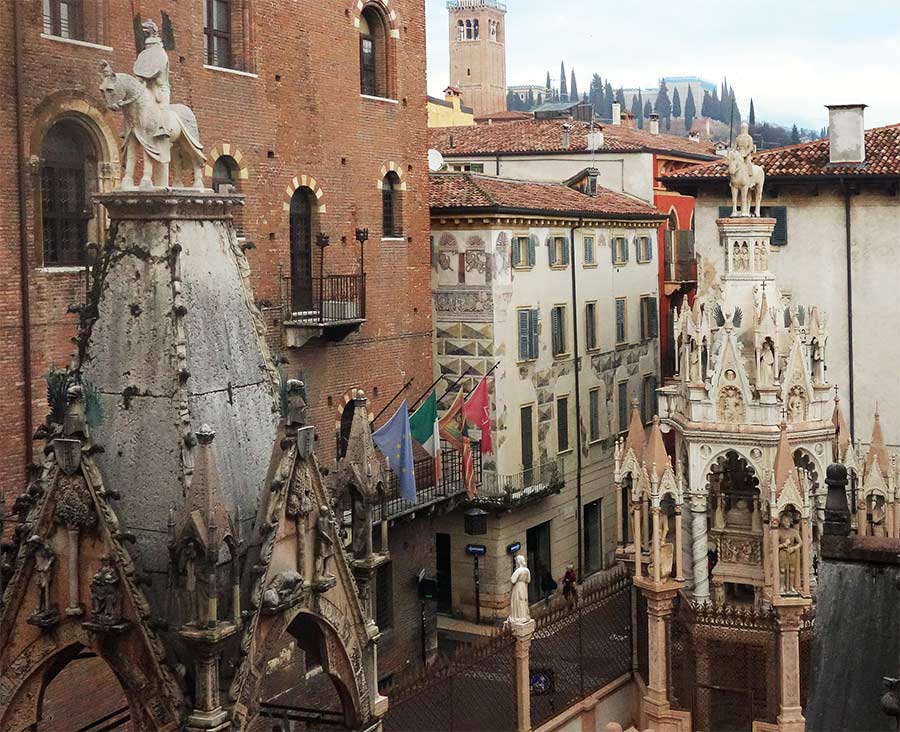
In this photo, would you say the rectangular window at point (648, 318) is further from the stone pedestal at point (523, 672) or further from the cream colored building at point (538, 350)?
the stone pedestal at point (523, 672)

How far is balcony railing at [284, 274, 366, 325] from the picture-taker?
29.3 meters

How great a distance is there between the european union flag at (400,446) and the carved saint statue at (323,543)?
19924 mm

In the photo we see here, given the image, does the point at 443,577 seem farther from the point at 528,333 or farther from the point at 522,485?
A: the point at 528,333

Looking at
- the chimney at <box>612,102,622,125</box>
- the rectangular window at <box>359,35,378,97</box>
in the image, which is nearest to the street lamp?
the rectangular window at <box>359,35,378,97</box>

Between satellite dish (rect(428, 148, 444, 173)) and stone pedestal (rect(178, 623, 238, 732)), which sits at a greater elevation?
satellite dish (rect(428, 148, 444, 173))

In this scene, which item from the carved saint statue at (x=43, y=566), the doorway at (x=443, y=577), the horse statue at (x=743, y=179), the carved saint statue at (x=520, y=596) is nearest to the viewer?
the carved saint statue at (x=43, y=566)

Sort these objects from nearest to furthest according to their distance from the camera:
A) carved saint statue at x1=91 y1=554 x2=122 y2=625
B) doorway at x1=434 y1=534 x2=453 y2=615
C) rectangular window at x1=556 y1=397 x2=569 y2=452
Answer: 1. carved saint statue at x1=91 y1=554 x2=122 y2=625
2. doorway at x1=434 y1=534 x2=453 y2=615
3. rectangular window at x1=556 y1=397 x2=569 y2=452

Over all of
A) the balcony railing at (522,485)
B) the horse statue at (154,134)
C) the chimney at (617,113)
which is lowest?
the balcony railing at (522,485)

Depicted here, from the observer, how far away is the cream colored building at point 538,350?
36.6 m

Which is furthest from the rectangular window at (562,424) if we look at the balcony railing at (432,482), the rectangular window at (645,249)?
the rectangular window at (645,249)

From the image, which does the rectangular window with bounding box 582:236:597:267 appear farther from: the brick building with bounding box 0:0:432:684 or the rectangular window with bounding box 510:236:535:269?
the brick building with bounding box 0:0:432:684

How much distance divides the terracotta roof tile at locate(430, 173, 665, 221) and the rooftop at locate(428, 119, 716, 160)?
5038 millimetres

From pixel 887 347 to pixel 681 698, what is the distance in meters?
12.7

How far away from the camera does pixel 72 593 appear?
7.95m
